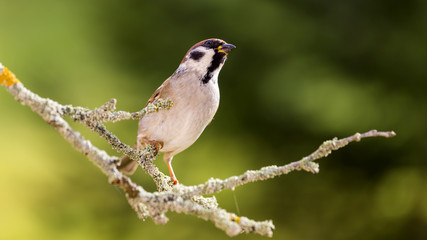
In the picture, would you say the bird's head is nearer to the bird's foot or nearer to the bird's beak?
the bird's beak

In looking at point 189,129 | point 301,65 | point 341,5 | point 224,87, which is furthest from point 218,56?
point 341,5

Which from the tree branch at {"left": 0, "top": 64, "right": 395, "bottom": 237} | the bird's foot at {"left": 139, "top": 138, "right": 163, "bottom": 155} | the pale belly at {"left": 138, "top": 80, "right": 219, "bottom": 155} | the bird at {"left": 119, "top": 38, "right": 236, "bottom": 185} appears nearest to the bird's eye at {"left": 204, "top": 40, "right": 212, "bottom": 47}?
the bird at {"left": 119, "top": 38, "right": 236, "bottom": 185}

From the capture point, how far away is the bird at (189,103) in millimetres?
2027

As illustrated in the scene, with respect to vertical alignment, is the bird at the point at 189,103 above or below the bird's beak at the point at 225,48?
below

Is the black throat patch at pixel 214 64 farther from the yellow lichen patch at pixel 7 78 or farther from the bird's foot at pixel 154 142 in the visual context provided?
the yellow lichen patch at pixel 7 78

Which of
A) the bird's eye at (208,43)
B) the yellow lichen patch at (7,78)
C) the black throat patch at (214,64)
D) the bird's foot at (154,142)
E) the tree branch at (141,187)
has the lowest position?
Answer: the tree branch at (141,187)

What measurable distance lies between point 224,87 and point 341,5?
51.2 inches

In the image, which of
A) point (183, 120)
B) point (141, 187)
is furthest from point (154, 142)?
point (141, 187)

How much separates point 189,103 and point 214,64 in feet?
0.72

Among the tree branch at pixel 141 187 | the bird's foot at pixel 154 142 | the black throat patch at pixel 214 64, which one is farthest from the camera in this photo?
the black throat patch at pixel 214 64

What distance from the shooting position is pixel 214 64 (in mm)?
2137

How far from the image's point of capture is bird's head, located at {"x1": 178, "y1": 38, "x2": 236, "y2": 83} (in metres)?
2.14

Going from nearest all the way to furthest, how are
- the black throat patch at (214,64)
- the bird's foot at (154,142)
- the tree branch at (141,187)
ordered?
1. the tree branch at (141,187)
2. the bird's foot at (154,142)
3. the black throat patch at (214,64)

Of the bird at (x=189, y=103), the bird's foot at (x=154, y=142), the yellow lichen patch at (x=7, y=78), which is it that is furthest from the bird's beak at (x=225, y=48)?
the yellow lichen patch at (x=7, y=78)
